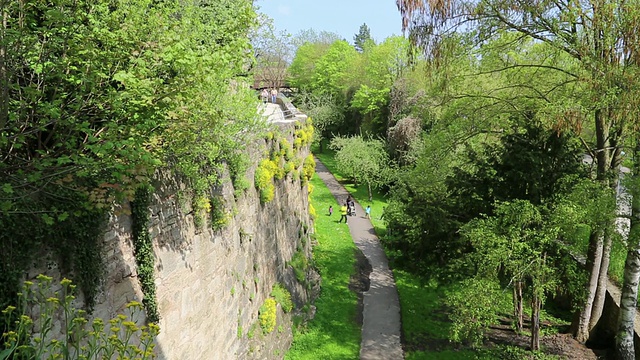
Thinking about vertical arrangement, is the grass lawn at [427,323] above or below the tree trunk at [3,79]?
below

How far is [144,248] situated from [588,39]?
8894mm

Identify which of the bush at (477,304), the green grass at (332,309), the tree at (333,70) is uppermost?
the tree at (333,70)

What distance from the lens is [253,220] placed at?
10.7 meters

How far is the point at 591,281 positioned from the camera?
34.9 feet

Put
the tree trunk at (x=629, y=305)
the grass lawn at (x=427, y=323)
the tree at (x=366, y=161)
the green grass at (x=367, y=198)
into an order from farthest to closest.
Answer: the tree at (x=366, y=161) → the green grass at (x=367, y=198) → the grass lawn at (x=427, y=323) → the tree trunk at (x=629, y=305)

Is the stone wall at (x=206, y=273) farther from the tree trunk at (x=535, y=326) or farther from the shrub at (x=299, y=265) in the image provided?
the tree trunk at (x=535, y=326)

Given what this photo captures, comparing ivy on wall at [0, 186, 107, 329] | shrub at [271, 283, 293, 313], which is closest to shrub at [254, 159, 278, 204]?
shrub at [271, 283, 293, 313]

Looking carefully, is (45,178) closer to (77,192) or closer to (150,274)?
(77,192)

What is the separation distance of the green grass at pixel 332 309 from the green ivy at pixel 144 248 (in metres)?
6.68

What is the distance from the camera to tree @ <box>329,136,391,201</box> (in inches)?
1206

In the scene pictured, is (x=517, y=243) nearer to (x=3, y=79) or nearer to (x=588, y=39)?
(x=588, y=39)

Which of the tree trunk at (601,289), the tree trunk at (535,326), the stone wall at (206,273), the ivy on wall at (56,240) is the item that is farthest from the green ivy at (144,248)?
the tree trunk at (601,289)

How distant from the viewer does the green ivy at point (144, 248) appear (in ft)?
18.4

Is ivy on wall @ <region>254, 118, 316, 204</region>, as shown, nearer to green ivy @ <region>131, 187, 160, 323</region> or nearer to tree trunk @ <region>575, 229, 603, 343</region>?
green ivy @ <region>131, 187, 160, 323</region>
